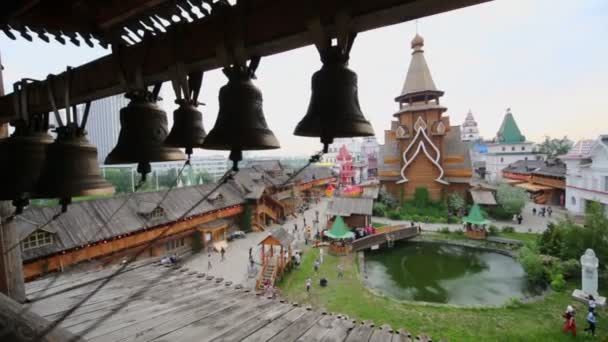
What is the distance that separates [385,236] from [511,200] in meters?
11.6

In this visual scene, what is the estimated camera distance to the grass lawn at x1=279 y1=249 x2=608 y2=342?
7.32 metres

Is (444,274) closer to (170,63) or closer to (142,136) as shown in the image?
(142,136)

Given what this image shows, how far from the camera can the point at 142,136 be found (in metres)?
2.00

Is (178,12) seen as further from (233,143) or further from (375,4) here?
(375,4)

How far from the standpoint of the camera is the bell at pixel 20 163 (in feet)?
7.39

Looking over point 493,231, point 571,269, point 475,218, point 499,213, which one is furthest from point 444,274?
point 499,213

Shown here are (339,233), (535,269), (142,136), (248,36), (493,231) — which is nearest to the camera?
(248,36)

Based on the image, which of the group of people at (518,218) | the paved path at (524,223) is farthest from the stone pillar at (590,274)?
the group of people at (518,218)

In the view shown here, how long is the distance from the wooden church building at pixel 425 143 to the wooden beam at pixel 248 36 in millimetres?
22707

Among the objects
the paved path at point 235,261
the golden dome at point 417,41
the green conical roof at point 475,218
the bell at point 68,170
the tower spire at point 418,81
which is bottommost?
the paved path at point 235,261

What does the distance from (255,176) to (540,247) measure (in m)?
20.7

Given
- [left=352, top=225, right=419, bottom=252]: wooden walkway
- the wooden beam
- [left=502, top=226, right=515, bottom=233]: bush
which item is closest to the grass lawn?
[left=352, top=225, right=419, bottom=252]: wooden walkway

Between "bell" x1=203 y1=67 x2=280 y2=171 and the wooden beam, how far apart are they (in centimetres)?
15

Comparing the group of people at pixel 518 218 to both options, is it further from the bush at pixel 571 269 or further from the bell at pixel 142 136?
the bell at pixel 142 136
